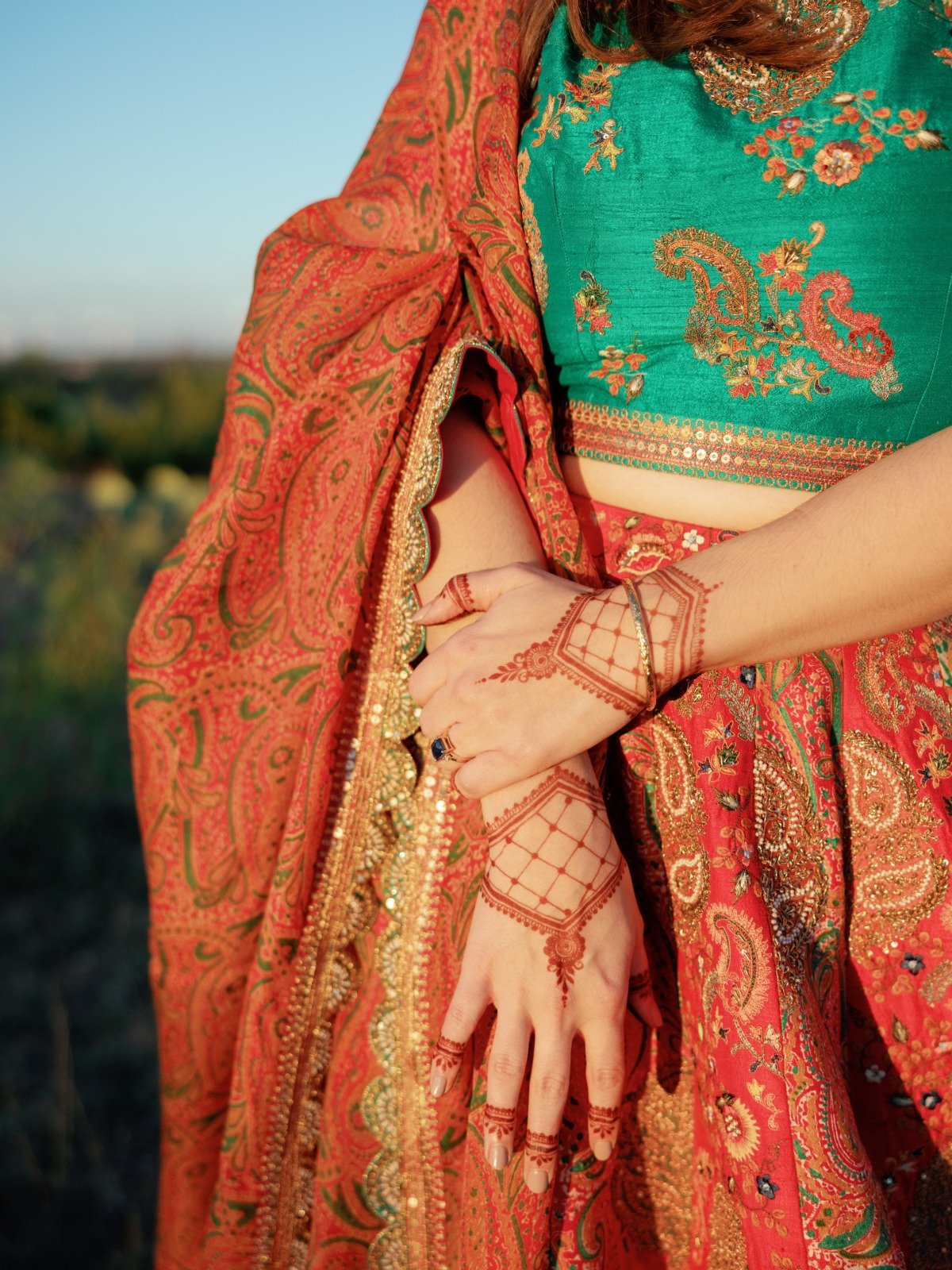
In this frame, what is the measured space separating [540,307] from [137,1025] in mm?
2064

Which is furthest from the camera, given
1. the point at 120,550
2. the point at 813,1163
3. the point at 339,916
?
the point at 120,550

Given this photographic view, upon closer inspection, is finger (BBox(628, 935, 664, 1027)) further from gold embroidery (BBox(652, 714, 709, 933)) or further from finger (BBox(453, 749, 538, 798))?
finger (BBox(453, 749, 538, 798))

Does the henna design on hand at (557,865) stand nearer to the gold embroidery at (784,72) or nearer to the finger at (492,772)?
the finger at (492,772)

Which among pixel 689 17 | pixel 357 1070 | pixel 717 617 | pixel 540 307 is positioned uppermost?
pixel 689 17

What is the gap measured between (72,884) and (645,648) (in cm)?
248

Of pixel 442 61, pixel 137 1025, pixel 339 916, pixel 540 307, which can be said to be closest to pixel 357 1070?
pixel 339 916

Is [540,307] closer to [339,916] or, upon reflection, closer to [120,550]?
[339,916]

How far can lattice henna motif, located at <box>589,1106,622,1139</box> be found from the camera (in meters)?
0.76

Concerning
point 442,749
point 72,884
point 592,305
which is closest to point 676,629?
point 442,749

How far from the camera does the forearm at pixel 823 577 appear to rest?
0.73 m

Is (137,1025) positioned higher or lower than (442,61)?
lower

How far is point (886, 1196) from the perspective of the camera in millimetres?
845

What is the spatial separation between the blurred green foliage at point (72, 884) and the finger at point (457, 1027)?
1.35 m

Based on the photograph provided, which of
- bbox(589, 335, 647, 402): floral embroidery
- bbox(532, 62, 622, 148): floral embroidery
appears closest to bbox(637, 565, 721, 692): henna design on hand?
bbox(589, 335, 647, 402): floral embroidery
